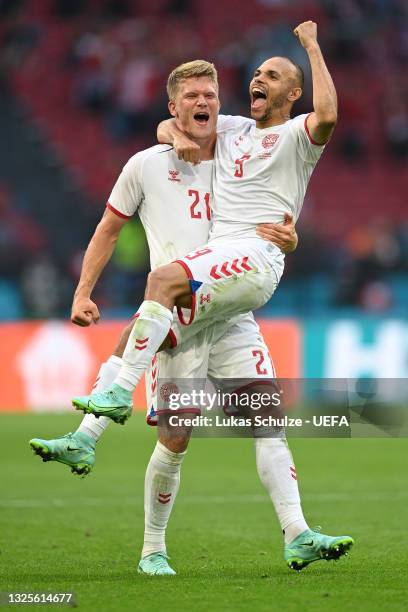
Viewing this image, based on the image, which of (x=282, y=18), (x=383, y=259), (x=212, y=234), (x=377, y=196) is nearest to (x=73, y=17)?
(x=282, y=18)

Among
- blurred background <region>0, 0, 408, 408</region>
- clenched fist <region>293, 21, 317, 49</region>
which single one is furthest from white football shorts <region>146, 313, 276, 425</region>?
blurred background <region>0, 0, 408, 408</region>

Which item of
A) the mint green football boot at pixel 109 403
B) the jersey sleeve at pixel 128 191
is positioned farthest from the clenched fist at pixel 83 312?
the mint green football boot at pixel 109 403

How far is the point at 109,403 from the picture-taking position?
5.64 meters

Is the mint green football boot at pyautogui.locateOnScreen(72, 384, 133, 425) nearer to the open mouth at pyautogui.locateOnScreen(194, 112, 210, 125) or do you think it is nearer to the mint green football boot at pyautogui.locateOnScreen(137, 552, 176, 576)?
the mint green football boot at pyautogui.locateOnScreen(137, 552, 176, 576)

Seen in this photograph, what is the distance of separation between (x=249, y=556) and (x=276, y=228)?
1907mm

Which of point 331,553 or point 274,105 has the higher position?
point 274,105

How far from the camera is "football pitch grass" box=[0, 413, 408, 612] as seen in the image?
547 cm

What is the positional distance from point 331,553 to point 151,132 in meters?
16.5

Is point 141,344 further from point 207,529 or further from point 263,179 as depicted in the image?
point 207,529

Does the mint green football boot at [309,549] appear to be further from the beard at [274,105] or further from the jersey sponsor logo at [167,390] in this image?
the beard at [274,105]

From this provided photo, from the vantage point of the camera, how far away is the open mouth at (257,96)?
617 centimetres

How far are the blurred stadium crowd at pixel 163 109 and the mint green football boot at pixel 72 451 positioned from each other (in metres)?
13.2

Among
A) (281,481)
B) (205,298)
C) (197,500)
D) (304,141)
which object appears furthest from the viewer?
(197,500)

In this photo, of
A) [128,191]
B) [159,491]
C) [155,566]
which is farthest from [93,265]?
[155,566]
